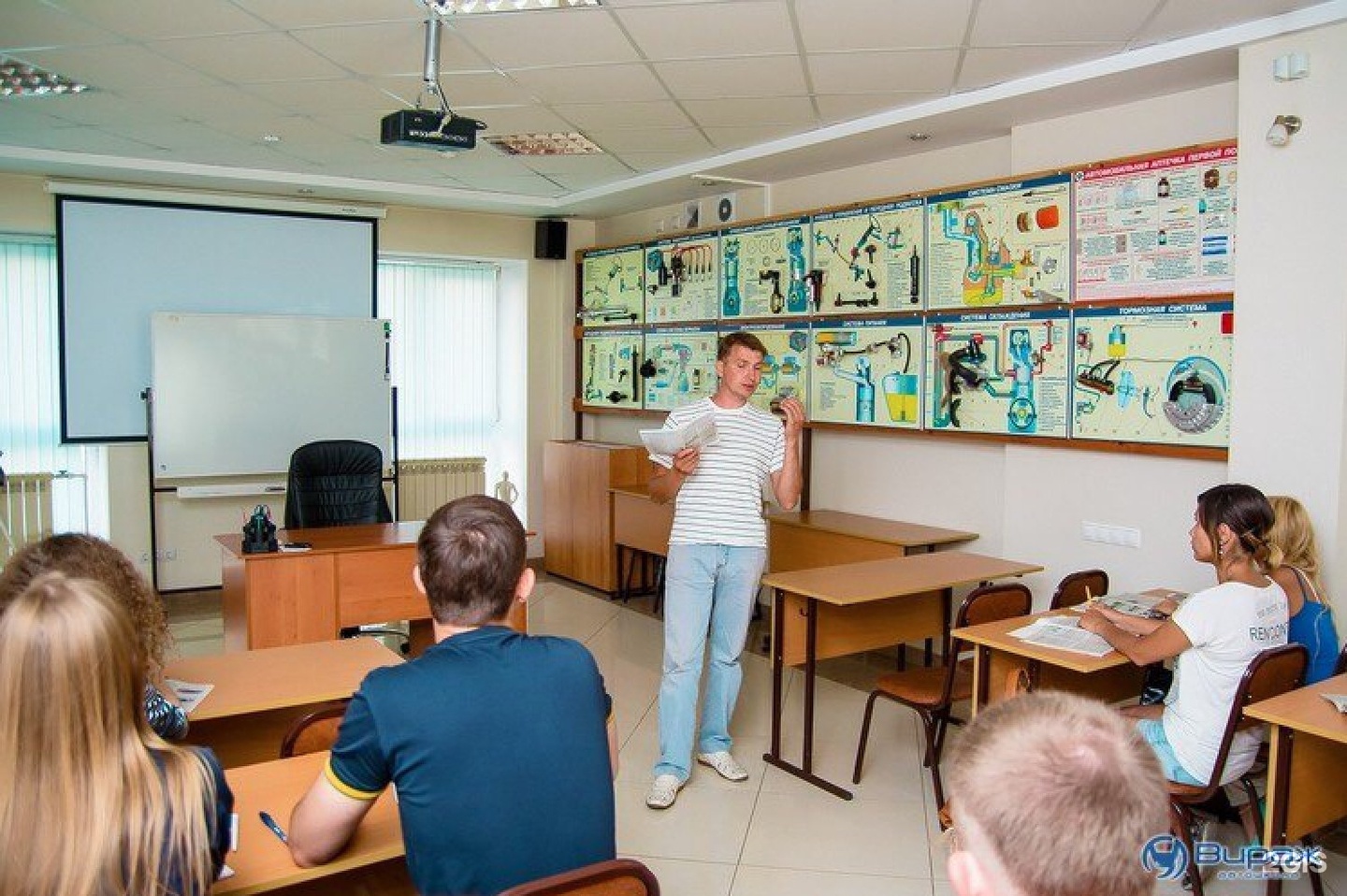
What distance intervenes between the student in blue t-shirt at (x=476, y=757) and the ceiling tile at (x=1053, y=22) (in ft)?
9.73

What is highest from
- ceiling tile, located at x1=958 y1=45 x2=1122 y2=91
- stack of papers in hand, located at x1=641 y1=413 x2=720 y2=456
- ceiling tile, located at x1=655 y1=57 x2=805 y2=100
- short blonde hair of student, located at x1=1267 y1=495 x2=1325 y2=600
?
ceiling tile, located at x1=655 y1=57 x2=805 y2=100

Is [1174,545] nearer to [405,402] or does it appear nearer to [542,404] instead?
[542,404]

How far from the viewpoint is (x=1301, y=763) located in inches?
100

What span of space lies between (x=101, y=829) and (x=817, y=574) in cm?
304

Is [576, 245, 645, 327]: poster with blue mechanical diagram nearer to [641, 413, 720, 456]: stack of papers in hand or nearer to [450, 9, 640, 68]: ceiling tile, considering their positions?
[450, 9, 640, 68]: ceiling tile

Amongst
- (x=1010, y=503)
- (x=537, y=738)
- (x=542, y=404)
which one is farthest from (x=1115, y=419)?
(x=542, y=404)

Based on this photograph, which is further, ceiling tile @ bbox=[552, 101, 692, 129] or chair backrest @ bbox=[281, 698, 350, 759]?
ceiling tile @ bbox=[552, 101, 692, 129]

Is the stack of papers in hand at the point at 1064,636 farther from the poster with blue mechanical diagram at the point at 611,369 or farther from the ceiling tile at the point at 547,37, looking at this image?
the poster with blue mechanical diagram at the point at 611,369

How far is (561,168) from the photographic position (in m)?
6.52

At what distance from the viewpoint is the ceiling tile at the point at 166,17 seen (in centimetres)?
369

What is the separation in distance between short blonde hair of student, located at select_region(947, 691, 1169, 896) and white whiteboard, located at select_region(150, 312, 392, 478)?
6.39 meters

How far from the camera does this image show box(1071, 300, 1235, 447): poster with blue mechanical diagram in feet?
13.3

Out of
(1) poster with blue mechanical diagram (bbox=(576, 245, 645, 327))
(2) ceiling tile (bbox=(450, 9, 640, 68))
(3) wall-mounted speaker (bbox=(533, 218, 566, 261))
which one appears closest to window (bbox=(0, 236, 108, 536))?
(3) wall-mounted speaker (bbox=(533, 218, 566, 261))

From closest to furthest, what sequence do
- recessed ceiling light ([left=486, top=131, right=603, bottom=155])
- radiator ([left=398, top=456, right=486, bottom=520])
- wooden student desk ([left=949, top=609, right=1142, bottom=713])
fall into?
1. wooden student desk ([left=949, top=609, right=1142, bottom=713])
2. recessed ceiling light ([left=486, top=131, right=603, bottom=155])
3. radiator ([left=398, top=456, right=486, bottom=520])
